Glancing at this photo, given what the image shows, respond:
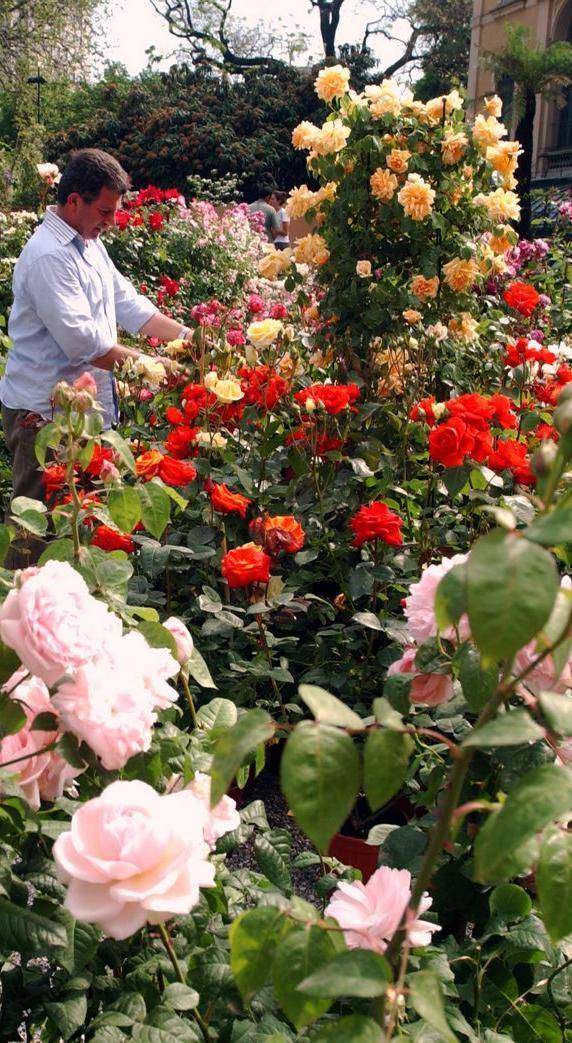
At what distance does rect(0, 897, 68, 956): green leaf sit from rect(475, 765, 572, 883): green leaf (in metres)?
0.46

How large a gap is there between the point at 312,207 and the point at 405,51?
30278 mm

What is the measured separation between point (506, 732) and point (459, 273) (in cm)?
270

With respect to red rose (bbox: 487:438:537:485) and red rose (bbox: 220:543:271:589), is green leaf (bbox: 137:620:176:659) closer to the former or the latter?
red rose (bbox: 220:543:271:589)

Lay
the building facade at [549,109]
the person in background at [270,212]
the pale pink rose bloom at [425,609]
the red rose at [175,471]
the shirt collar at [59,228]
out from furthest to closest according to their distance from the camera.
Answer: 1. the building facade at [549,109]
2. the person in background at [270,212]
3. the shirt collar at [59,228]
4. the red rose at [175,471]
5. the pale pink rose bloom at [425,609]

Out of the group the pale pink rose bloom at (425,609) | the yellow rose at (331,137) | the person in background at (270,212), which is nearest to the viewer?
the pale pink rose bloom at (425,609)

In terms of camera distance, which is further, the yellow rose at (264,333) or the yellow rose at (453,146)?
the yellow rose at (453,146)

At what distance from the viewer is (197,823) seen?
0.69 meters

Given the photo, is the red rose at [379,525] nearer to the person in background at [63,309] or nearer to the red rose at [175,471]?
the red rose at [175,471]

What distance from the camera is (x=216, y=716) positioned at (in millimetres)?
1200

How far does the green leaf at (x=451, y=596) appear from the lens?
54cm

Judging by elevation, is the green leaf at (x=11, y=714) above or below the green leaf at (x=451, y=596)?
below

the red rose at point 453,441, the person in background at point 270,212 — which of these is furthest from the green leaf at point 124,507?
the person in background at point 270,212

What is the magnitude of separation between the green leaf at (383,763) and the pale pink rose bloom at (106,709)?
238mm

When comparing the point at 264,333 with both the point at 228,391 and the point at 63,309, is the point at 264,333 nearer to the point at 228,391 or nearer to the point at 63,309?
the point at 228,391
